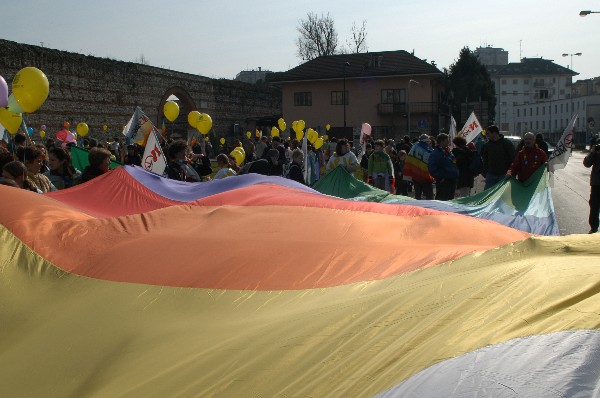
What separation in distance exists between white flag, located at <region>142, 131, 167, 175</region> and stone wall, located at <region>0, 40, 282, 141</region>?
22509 mm

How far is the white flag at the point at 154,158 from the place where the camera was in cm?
988

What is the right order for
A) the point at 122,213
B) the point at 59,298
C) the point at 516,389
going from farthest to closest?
the point at 122,213, the point at 59,298, the point at 516,389

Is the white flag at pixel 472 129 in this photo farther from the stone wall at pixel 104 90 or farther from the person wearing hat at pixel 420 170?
the stone wall at pixel 104 90

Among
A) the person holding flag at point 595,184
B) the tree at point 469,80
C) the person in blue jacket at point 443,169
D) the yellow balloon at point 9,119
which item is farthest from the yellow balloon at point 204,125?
the tree at point 469,80

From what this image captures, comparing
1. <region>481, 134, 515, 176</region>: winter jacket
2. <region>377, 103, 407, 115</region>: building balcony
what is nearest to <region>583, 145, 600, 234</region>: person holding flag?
<region>481, 134, 515, 176</region>: winter jacket

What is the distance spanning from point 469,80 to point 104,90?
49.2m

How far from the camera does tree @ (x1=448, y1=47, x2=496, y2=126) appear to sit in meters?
75.8

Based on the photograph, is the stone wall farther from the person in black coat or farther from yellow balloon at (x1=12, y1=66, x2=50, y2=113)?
the person in black coat

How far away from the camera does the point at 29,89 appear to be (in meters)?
11.0

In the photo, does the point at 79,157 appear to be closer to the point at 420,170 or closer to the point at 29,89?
the point at 29,89

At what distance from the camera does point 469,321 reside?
8.38ft

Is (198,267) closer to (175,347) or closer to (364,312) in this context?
(175,347)

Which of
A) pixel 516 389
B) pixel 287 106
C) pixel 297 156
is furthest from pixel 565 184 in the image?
pixel 287 106

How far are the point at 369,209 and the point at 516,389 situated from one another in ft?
13.4
